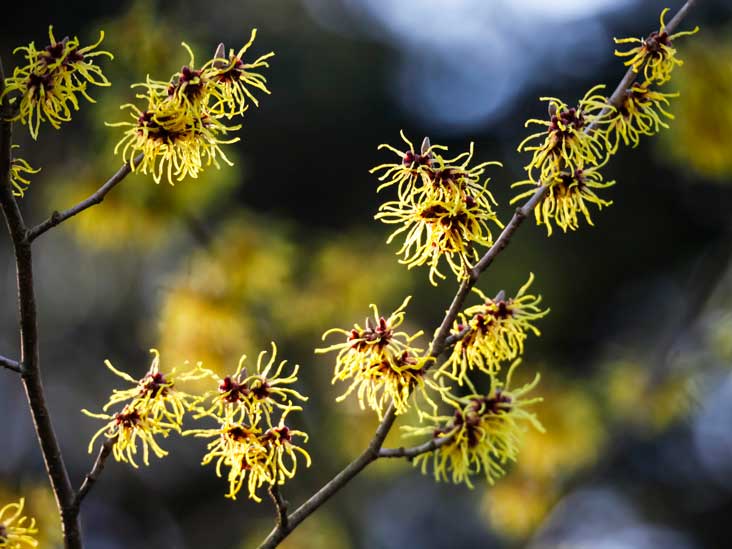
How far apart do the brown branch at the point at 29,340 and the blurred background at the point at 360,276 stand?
4.33 feet

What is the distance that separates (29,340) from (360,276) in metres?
2.91

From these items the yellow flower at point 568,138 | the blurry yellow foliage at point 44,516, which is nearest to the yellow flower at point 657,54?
the yellow flower at point 568,138

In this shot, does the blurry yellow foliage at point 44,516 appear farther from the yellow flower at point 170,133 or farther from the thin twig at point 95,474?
the yellow flower at point 170,133

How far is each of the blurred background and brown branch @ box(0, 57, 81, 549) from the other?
52.0 inches

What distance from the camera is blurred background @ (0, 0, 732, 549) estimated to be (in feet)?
11.4

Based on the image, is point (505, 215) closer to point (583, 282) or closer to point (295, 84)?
point (583, 282)

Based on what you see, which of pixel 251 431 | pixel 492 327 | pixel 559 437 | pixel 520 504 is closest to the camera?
pixel 251 431

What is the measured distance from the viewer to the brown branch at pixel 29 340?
1205 mm

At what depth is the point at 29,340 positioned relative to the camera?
125 cm

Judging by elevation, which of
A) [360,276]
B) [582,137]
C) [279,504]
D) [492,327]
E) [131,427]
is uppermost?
[360,276]

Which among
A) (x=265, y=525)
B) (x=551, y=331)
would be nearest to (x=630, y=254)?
(x=551, y=331)

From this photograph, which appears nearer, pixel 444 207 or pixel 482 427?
pixel 444 207

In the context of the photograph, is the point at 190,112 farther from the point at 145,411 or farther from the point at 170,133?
the point at 145,411

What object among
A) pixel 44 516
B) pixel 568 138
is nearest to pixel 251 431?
pixel 568 138
